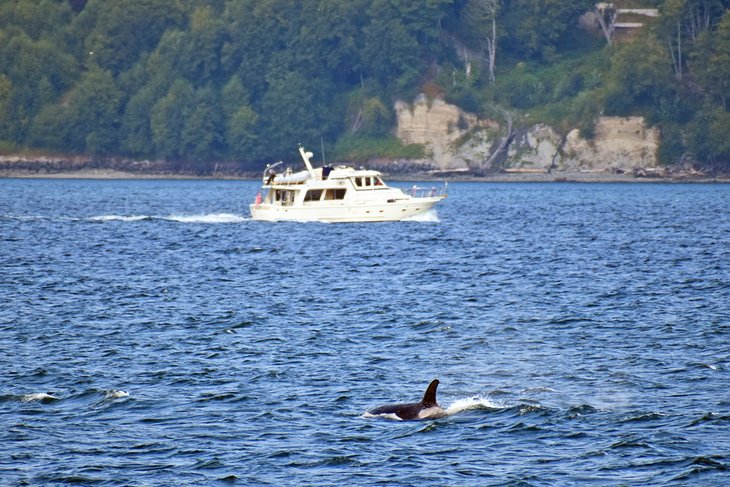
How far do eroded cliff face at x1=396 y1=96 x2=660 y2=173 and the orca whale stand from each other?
144 meters

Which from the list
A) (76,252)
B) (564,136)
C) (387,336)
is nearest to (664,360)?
(387,336)

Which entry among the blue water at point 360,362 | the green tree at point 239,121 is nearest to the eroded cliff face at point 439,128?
the green tree at point 239,121

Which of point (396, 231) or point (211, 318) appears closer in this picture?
point (211, 318)

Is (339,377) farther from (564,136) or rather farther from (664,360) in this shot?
(564,136)

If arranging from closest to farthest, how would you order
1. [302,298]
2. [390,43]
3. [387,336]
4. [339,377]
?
[339,377]
[387,336]
[302,298]
[390,43]

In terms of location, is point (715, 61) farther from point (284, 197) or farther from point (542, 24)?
point (284, 197)

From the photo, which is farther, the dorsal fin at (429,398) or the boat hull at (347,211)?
the boat hull at (347,211)

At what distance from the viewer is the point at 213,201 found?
131 metres

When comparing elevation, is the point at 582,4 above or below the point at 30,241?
above

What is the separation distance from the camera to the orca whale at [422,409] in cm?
2998

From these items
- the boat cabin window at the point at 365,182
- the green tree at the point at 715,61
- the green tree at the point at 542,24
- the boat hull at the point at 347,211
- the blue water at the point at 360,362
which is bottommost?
the blue water at the point at 360,362

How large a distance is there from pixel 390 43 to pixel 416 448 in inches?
6365

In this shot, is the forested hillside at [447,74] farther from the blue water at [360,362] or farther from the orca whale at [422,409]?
the orca whale at [422,409]

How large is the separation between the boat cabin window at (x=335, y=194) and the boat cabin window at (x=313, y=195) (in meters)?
0.51
